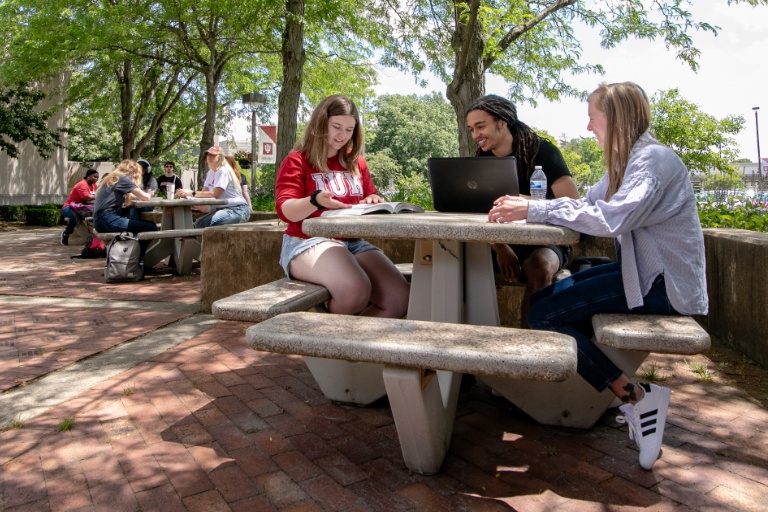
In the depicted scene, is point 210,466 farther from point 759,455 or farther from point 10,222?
point 10,222

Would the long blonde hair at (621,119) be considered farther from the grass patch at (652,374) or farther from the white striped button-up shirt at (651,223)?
the grass patch at (652,374)

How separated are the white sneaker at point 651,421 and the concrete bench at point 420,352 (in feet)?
2.07

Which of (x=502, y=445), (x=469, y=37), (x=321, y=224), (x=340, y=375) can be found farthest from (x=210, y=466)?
(x=469, y=37)

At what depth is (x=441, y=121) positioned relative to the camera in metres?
70.2

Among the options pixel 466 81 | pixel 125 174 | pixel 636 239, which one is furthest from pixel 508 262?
pixel 125 174

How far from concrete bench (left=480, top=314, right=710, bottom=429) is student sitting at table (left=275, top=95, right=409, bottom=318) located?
71 centimetres

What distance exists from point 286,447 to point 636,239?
1625mm

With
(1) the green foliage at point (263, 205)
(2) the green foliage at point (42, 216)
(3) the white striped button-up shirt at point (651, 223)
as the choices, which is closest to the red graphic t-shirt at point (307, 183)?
(3) the white striped button-up shirt at point (651, 223)

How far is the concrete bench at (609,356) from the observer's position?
2.18 metres

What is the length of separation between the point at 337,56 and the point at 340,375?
16.4 m

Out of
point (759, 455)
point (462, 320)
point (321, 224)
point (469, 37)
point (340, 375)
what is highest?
point (469, 37)

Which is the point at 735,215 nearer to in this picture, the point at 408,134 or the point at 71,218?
the point at 71,218

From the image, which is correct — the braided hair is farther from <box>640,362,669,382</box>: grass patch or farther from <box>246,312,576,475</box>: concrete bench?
<box>246,312,576,475</box>: concrete bench

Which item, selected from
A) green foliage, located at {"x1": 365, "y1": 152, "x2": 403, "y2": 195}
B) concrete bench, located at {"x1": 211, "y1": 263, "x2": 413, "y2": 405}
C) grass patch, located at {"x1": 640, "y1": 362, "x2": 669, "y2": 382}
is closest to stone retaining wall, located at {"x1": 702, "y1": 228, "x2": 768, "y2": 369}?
grass patch, located at {"x1": 640, "y1": 362, "x2": 669, "y2": 382}
